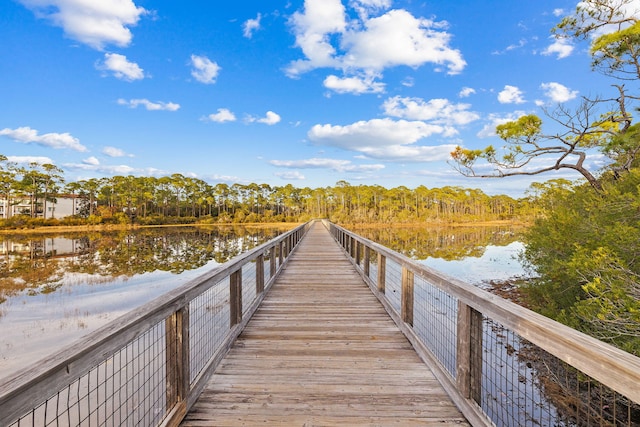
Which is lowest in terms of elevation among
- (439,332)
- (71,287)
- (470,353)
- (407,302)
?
(71,287)

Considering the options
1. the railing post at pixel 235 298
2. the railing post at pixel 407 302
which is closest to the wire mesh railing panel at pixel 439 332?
the railing post at pixel 407 302

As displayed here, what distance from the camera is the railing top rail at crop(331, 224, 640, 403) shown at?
1.02 m

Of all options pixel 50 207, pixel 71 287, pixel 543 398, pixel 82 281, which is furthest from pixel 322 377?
pixel 50 207

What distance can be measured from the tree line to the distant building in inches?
22.3

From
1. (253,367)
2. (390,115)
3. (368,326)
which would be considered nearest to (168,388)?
(253,367)

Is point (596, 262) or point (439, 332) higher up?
point (596, 262)

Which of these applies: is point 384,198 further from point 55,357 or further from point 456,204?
point 55,357

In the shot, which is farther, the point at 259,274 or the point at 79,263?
the point at 79,263

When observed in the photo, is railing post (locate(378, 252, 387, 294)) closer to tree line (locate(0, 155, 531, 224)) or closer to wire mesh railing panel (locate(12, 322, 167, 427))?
wire mesh railing panel (locate(12, 322, 167, 427))

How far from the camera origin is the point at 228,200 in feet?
224

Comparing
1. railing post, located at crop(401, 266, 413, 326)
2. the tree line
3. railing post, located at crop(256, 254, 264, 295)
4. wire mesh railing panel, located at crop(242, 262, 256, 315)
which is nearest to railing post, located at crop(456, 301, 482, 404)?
railing post, located at crop(401, 266, 413, 326)

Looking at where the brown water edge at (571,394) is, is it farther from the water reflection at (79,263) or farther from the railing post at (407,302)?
the water reflection at (79,263)

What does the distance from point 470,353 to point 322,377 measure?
1.23m

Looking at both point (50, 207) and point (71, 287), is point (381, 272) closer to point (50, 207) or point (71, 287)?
point (71, 287)
